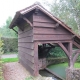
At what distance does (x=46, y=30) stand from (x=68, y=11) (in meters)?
Answer: 10.6

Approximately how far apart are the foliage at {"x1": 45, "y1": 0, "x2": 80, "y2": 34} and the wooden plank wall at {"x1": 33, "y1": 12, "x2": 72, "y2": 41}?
352 inches

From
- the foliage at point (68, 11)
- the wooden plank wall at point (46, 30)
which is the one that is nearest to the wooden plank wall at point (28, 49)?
the wooden plank wall at point (46, 30)

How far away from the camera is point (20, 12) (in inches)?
213

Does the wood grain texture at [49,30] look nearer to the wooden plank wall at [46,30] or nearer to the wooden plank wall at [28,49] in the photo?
the wooden plank wall at [46,30]

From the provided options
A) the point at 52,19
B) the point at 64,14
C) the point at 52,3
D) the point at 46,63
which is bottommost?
the point at 46,63

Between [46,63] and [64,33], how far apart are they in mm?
5262

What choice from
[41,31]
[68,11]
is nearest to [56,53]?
[68,11]

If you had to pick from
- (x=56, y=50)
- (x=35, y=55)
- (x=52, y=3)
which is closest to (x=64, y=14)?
(x=52, y=3)

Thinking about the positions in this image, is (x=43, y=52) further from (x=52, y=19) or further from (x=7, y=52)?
(x=7, y=52)

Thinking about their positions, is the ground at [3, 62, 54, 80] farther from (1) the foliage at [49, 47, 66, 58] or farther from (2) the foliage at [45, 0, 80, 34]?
(2) the foliage at [45, 0, 80, 34]

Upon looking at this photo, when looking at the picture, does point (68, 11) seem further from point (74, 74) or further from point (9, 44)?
point (74, 74)

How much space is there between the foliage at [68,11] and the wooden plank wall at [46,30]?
→ 8935 millimetres

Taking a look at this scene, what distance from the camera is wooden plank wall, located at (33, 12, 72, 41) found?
6125 millimetres

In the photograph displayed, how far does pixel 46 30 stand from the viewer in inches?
256
